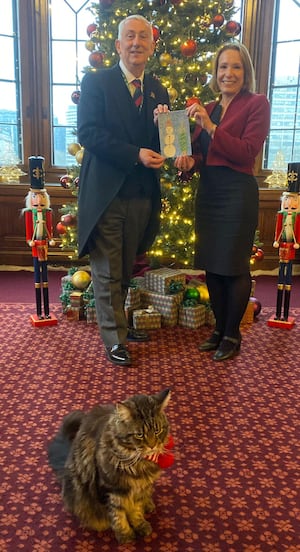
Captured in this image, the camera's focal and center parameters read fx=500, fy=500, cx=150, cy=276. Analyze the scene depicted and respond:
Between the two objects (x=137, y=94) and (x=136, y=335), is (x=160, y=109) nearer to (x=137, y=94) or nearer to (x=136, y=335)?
(x=137, y=94)

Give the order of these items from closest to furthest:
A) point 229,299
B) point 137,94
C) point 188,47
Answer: point 137,94, point 229,299, point 188,47

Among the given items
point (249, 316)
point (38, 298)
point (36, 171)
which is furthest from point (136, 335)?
point (36, 171)

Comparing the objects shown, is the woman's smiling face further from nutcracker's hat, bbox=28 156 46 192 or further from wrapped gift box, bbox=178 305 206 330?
wrapped gift box, bbox=178 305 206 330

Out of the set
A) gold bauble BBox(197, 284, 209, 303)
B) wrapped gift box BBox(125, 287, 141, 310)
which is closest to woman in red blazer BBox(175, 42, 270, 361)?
gold bauble BBox(197, 284, 209, 303)

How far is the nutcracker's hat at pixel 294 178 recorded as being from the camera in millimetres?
2838

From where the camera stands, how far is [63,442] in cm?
153

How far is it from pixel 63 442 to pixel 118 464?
0.36 m

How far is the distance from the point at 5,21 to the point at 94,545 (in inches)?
173

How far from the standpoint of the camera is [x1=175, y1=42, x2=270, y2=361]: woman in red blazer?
7.50 feet

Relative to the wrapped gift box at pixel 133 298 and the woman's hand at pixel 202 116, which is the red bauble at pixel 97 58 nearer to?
the woman's hand at pixel 202 116

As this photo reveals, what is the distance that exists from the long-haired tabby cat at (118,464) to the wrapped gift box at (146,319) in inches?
60.0

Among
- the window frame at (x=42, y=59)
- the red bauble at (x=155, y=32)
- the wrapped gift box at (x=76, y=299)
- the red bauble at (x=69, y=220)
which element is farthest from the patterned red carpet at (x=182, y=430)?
the window frame at (x=42, y=59)

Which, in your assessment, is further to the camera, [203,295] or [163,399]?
[203,295]

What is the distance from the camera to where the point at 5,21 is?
4.39 meters
